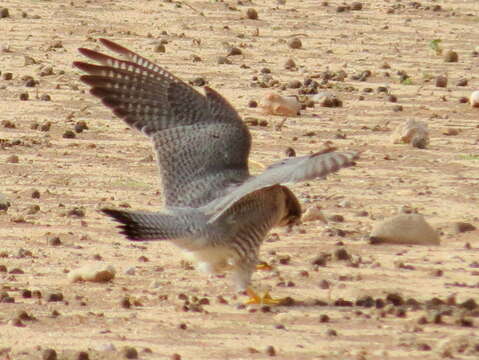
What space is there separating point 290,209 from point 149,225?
1065 millimetres

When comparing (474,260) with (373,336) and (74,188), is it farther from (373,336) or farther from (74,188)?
(74,188)

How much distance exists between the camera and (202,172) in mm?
7648

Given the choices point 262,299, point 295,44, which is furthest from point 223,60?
point 262,299

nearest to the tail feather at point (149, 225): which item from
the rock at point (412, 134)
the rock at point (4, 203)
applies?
the rock at point (4, 203)

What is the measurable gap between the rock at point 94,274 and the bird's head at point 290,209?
89 cm

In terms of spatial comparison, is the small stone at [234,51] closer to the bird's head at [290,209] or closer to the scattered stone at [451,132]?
the scattered stone at [451,132]

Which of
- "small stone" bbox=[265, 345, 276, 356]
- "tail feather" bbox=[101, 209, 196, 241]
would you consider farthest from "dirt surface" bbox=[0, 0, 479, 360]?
"tail feather" bbox=[101, 209, 196, 241]

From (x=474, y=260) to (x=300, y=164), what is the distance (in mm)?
1655

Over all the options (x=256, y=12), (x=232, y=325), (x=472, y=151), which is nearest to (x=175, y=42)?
(x=256, y=12)

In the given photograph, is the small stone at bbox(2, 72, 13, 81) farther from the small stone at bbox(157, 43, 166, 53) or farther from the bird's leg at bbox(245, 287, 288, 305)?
the bird's leg at bbox(245, 287, 288, 305)

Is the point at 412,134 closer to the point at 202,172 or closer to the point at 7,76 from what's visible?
the point at 202,172

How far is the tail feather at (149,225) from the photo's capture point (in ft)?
21.8

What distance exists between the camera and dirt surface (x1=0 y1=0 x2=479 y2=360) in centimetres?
666

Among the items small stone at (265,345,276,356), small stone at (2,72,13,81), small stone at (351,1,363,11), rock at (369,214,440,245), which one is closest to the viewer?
small stone at (265,345,276,356)
